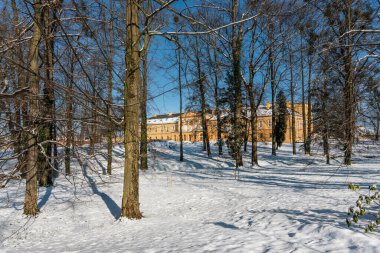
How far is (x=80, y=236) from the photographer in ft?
19.9

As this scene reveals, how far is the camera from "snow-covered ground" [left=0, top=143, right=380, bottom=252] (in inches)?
166

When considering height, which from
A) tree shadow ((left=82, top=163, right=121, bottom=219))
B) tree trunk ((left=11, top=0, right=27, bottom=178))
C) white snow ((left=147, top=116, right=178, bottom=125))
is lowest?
tree shadow ((left=82, top=163, right=121, bottom=219))

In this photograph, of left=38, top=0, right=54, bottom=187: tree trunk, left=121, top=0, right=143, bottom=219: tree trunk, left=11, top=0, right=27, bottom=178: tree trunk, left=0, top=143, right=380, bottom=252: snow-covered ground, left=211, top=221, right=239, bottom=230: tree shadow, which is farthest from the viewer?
left=121, top=0, right=143, bottom=219: tree trunk

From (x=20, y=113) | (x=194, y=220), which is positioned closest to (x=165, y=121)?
(x=194, y=220)

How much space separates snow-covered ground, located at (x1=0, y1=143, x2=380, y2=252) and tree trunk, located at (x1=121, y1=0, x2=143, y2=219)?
314 millimetres

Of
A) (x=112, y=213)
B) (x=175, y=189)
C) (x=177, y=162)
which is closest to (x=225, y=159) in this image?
(x=177, y=162)

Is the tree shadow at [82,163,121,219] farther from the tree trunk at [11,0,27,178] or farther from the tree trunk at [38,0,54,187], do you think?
the tree trunk at [11,0,27,178]

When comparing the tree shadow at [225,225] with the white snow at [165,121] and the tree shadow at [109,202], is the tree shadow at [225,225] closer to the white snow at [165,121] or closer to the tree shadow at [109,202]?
the tree shadow at [109,202]

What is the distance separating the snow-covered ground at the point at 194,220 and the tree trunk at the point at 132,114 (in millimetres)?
314

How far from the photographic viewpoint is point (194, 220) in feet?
21.6

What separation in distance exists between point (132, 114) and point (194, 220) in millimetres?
2875

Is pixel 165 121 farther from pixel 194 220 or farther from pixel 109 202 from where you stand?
pixel 194 220

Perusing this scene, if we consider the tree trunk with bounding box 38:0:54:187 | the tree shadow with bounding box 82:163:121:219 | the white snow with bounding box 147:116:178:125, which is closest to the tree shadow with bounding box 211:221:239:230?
the tree shadow with bounding box 82:163:121:219

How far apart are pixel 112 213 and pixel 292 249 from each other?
5.31 metres
